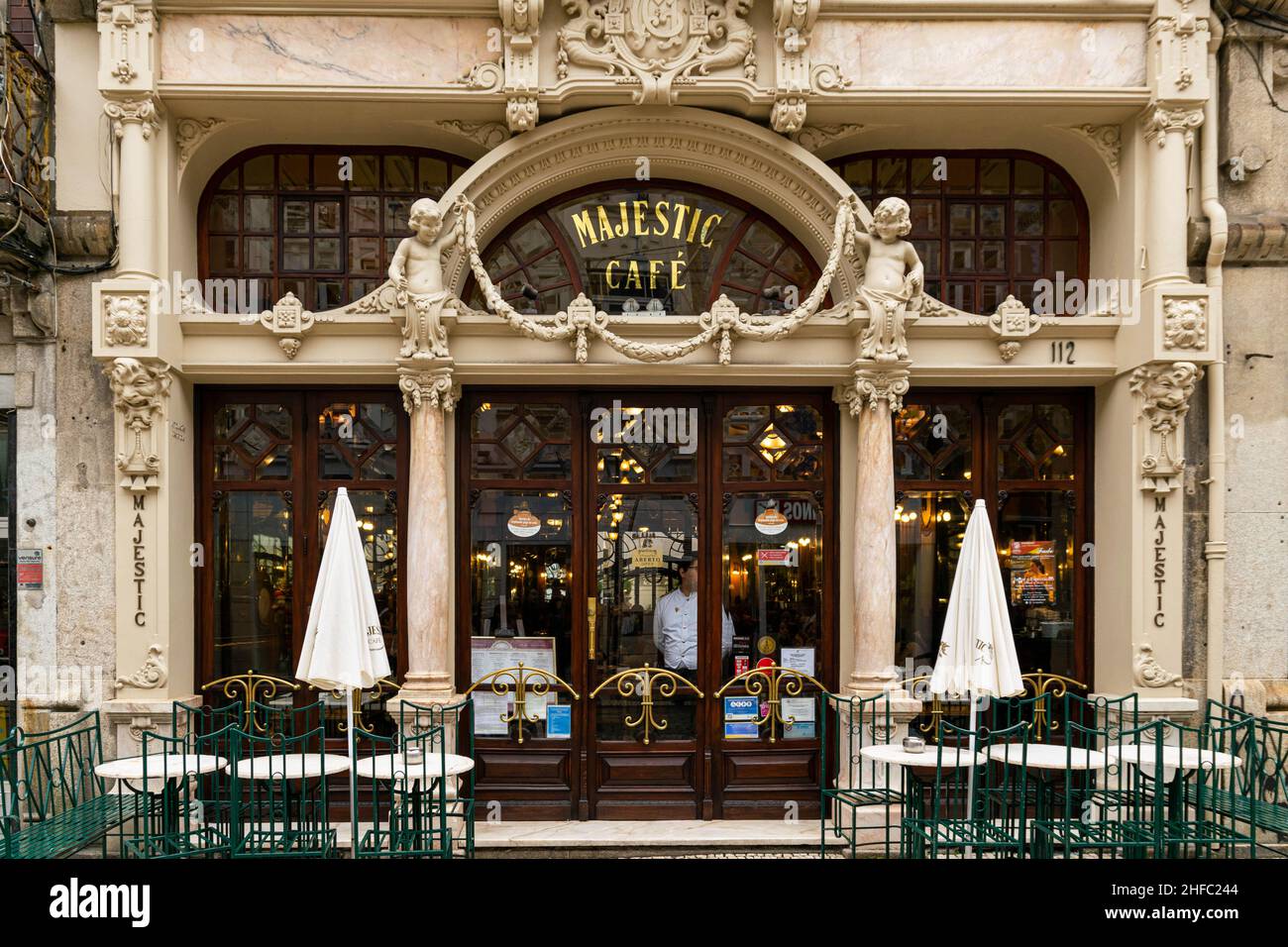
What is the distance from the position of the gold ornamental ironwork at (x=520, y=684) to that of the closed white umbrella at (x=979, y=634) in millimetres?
3409

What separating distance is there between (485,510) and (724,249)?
10.3 feet

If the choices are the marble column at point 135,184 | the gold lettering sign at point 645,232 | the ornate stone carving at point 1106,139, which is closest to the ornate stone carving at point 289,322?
the marble column at point 135,184

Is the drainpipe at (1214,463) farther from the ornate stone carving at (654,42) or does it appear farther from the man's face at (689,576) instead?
the man's face at (689,576)

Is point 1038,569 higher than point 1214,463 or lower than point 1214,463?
lower

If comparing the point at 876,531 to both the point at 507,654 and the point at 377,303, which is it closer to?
the point at 507,654

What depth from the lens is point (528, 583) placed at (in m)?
8.70

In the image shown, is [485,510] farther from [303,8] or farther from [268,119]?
[303,8]

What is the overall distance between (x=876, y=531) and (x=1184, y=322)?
297 cm

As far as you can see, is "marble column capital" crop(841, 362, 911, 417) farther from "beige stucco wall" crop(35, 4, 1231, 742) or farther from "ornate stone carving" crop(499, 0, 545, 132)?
"ornate stone carving" crop(499, 0, 545, 132)

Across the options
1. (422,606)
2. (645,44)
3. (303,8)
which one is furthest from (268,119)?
(422,606)

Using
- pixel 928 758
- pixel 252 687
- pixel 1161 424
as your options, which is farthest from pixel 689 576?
pixel 1161 424

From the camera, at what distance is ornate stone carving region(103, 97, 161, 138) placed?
789 centimetres

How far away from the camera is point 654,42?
26.7ft

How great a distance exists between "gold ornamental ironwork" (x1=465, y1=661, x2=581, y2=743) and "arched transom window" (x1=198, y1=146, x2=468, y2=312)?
3.56 meters
